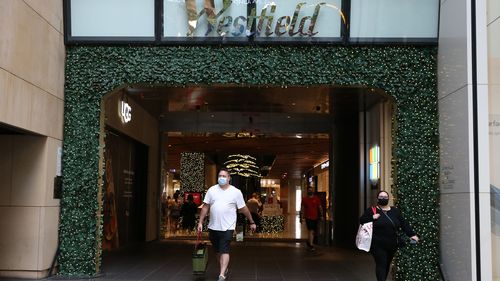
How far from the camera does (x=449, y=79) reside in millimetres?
9406

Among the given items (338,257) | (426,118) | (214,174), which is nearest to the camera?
(426,118)

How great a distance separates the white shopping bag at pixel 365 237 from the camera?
8.18 m

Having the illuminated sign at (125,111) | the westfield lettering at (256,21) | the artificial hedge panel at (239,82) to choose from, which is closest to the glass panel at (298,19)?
the westfield lettering at (256,21)

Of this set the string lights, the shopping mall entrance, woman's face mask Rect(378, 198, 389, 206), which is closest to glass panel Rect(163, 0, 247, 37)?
the shopping mall entrance

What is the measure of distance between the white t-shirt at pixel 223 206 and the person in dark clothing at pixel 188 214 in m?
13.0

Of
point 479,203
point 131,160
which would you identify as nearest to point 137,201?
point 131,160

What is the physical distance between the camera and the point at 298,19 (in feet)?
33.5

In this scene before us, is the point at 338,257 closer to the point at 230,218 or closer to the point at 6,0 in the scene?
the point at 230,218

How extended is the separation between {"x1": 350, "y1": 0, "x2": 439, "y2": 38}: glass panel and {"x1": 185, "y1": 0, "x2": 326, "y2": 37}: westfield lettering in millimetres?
677

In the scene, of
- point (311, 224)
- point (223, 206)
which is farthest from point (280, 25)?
point (311, 224)

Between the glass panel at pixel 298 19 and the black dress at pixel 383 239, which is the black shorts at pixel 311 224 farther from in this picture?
the black dress at pixel 383 239

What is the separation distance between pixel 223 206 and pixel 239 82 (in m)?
2.27

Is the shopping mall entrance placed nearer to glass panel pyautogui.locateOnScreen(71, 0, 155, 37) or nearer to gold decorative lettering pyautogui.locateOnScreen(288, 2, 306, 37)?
glass panel pyautogui.locateOnScreen(71, 0, 155, 37)

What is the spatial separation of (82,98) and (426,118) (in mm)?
5816
